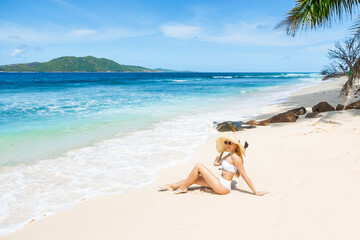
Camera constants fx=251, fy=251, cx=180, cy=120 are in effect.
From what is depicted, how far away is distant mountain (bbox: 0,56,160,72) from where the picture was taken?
152 m

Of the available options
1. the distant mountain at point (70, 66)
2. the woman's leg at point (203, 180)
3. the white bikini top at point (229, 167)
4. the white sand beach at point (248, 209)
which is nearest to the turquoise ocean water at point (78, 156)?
the white sand beach at point (248, 209)

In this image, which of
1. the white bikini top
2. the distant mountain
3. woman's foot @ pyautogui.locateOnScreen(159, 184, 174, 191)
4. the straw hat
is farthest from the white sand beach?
the distant mountain

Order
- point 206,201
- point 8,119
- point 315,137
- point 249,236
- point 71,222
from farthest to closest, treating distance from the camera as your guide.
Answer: point 8,119, point 315,137, point 206,201, point 71,222, point 249,236

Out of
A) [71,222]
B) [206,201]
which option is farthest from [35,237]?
[206,201]

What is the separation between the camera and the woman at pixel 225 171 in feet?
13.1

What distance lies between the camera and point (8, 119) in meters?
12.3

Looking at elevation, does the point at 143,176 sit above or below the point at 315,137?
below

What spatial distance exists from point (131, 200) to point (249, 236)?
2110 mm

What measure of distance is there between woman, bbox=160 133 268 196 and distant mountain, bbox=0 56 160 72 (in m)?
169

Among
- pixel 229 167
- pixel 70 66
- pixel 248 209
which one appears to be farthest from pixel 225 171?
pixel 70 66

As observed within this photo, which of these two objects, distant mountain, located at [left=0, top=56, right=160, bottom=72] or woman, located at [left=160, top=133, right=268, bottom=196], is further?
distant mountain, located at [left=0, top=56, right=160, bottom=72]

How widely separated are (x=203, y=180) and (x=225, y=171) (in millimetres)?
421

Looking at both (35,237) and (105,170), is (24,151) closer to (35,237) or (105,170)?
(105,170)

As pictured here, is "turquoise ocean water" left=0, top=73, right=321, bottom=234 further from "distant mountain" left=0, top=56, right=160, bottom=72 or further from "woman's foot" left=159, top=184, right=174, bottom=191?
"distant mountain" left=0, top=56, right=160, bottom=72
